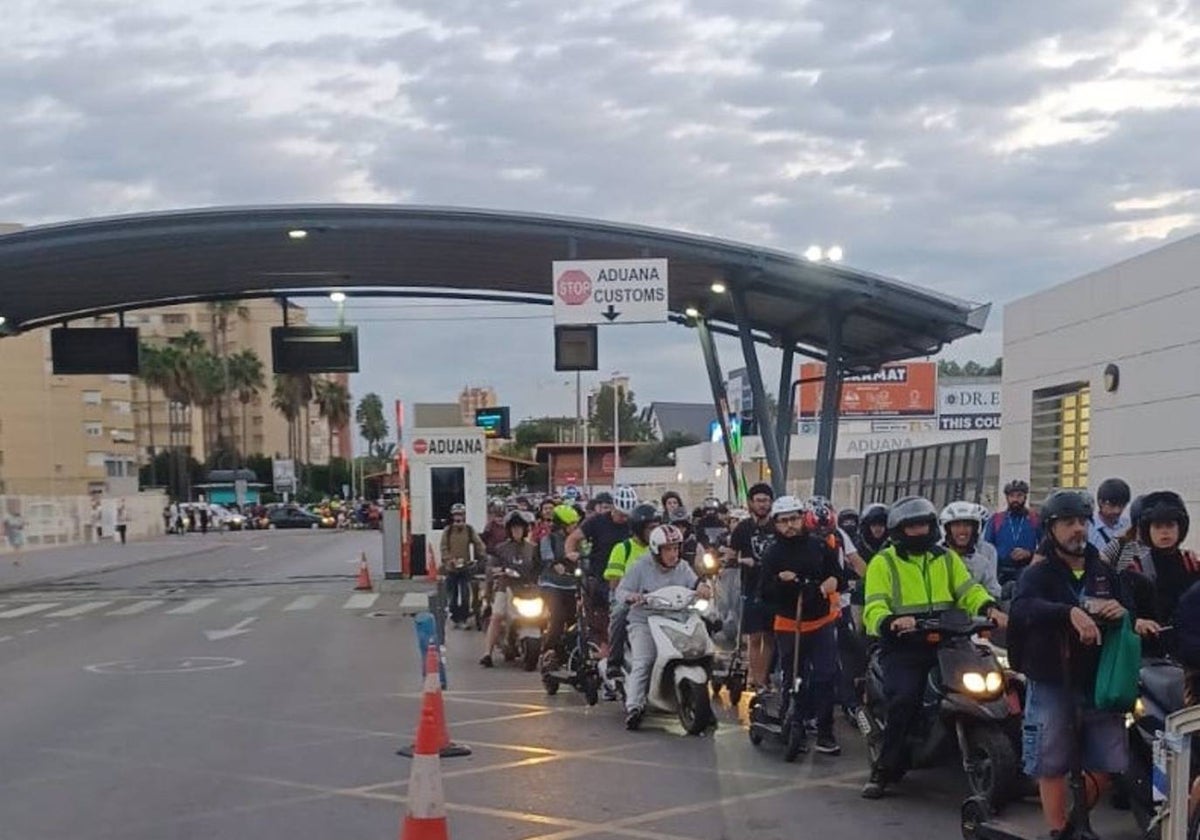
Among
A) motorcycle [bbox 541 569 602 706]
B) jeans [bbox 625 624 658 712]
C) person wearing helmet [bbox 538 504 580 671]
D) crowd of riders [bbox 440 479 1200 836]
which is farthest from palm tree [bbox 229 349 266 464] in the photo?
jeans [bbox 625 624 658 712]

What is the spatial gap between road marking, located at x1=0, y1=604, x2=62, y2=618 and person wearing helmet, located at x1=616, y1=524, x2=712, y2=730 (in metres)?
16.7

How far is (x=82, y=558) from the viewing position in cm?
4756

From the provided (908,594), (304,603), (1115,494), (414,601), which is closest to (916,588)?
(908,594)

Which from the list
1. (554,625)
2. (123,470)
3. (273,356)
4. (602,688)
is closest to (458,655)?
(554,625)

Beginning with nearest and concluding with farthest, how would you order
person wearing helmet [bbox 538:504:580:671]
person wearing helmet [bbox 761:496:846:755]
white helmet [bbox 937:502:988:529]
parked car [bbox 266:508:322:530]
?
white helmet [bbox 937:502:988:529] < person wearing helmet [bbox 761:496:846:755] < person wearing helmet [bbox 538:504:580:671] < parked car [bbox 266:508:322:530]

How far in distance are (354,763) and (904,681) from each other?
4.00 metres

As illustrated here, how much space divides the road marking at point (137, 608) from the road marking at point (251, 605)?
5.03 feet

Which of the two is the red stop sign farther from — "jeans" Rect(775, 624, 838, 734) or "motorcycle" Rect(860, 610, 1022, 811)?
"motorcycle" Rect(860, 610, 1022, 811)

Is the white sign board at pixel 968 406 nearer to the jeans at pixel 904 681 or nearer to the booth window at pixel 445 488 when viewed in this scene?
the booth window at pixel 445 488

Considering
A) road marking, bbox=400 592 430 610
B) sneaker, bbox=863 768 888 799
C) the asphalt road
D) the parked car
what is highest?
sneaker, bbox=863 768 888 799

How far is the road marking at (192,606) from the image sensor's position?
23.9 meters

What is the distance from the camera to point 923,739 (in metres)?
8.09

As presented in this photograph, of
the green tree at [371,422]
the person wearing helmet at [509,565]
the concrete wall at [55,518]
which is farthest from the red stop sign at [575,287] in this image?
the green tree at [371,422]

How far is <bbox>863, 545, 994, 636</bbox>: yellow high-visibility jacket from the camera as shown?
25.8 ft
